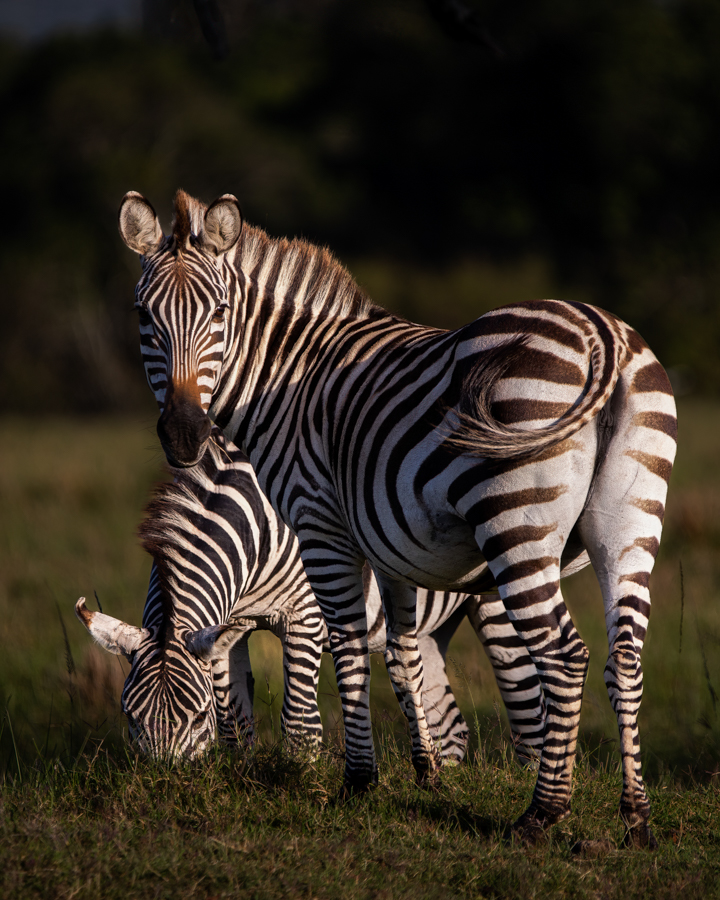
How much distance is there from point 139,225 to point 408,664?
224cm

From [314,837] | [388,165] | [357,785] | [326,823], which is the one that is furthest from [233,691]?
[388,165]

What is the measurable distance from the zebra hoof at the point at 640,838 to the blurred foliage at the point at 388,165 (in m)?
27.6

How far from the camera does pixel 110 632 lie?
4090 mm

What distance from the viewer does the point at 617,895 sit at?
3027mm

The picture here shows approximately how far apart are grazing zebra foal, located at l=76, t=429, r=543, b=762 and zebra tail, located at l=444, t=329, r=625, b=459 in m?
1.54

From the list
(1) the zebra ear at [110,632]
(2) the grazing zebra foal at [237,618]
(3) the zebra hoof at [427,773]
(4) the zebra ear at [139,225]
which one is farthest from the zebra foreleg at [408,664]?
(4) the zebra ear at [139,225]

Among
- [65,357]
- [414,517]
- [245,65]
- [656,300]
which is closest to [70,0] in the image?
[414,517]

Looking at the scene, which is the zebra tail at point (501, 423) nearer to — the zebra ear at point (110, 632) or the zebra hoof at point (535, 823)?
the zebra hoof at point (535, 823)

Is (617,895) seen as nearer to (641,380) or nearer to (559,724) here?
(559,724)

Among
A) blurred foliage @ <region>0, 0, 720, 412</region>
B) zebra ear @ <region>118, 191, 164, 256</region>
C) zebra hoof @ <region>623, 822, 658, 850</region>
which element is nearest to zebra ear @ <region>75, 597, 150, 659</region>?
zebra ear @ <region>118, 191, 164, 256</region>

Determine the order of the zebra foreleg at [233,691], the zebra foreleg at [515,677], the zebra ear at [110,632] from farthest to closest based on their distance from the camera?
the zebra foreleg at [515,677] → the zebra foreleg at [233,691] → the zebra ear at [110,632]

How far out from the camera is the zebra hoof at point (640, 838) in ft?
10.7

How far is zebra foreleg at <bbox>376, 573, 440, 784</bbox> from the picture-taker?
3992mm

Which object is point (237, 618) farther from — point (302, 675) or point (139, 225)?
point (139, 225)
